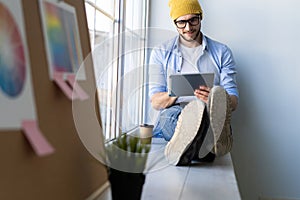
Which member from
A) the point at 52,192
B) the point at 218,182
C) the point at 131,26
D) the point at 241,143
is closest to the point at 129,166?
the point at 52,192

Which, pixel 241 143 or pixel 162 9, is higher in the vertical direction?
pixel 162 9

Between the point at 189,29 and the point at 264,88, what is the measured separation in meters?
0.62

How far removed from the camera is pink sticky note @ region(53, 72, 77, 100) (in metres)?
0.74

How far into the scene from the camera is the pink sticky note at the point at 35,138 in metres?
0.61

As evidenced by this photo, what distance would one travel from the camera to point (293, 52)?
7.06 ft

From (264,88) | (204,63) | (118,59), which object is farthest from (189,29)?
(264,88)

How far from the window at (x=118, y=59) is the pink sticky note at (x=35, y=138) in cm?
45

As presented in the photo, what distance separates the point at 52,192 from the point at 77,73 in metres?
0.28

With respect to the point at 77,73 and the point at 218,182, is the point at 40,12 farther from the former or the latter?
the point at 218,182

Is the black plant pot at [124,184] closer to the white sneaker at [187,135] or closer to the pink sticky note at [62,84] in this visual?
the pink sticky note at [62,84]

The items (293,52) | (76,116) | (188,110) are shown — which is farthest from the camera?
(293,52)

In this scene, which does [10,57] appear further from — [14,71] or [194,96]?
[194,96]

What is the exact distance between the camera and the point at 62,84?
2.48 ft

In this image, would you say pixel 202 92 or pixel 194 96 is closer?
pixel 202 92
